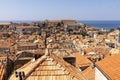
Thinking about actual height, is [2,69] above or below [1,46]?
above

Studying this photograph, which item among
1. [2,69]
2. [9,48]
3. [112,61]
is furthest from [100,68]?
[9,48]

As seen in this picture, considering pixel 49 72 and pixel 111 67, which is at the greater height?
pixel 49 72

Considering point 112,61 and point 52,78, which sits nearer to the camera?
point 52,78

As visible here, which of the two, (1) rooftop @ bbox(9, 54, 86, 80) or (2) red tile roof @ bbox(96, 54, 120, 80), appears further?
(2) red tile roof @ bbox(96, 54, 120, 80)

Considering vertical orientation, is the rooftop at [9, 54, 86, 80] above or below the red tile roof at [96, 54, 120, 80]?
above

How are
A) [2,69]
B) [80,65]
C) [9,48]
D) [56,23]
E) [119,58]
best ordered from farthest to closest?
[56,23]
[9,48]
[80,65]
[119,58]
[2,69]

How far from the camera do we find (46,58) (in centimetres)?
1359

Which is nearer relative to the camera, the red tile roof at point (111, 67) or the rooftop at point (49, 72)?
the rooftop at point (49, 72)

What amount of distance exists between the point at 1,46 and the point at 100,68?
66728 mm

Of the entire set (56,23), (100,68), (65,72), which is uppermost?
(65,72)

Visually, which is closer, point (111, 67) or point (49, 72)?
point (49, 72)

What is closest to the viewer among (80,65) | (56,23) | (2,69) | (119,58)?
(2,69)

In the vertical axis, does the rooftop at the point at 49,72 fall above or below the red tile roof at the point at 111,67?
above

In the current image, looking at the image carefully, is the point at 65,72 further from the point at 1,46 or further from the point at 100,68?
the point at 1,46
